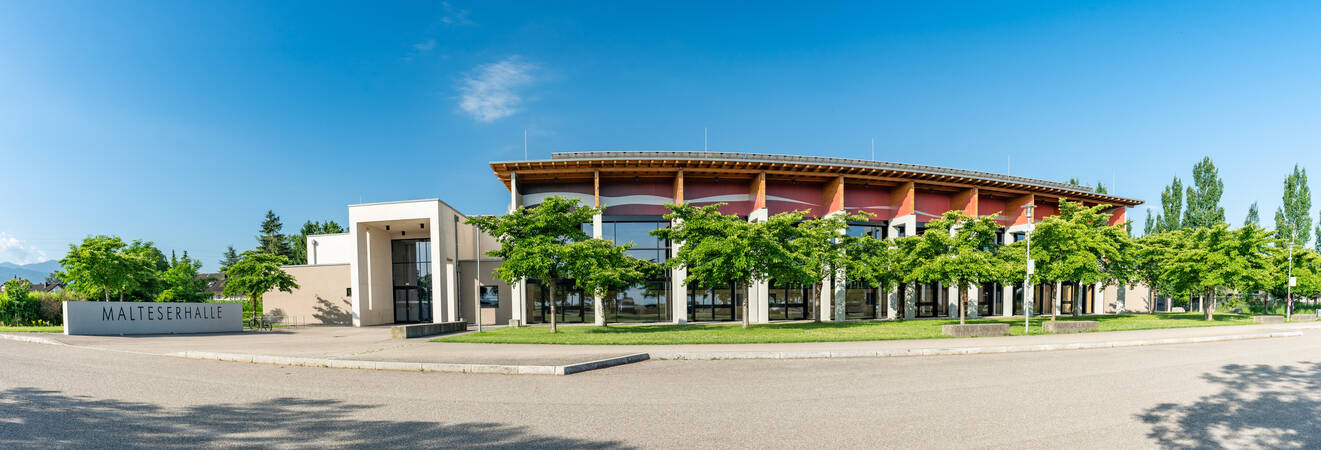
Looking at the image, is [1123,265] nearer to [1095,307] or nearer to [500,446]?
[1095,307]

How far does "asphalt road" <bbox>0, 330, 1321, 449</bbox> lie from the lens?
18.7 feet

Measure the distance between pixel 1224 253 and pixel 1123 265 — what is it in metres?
6.30

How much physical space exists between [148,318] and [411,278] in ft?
45.0

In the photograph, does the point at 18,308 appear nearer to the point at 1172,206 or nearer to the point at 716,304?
the point at 716,304

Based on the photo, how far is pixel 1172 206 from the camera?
167ft

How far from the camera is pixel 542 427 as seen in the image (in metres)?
6.12

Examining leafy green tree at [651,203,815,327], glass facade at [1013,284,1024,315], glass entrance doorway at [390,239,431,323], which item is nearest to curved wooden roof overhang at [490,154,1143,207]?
leafy green tree at [651,203,815,327]

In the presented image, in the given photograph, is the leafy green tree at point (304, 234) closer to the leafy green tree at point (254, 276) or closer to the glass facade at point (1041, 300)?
the leafy green tree at point (254, 276)

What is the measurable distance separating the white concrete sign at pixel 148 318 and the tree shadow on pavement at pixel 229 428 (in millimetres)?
16671

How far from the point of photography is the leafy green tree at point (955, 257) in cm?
2166

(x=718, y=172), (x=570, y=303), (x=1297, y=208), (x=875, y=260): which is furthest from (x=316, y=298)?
(x=1297, y=208)

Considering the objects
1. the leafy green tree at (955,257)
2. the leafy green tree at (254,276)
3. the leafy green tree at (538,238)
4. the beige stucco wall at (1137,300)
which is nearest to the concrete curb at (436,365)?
the leafy green tree at (538,238)

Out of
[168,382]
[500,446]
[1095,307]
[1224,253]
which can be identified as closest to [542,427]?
[500,446]

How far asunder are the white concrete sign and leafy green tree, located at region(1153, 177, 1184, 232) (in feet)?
251
